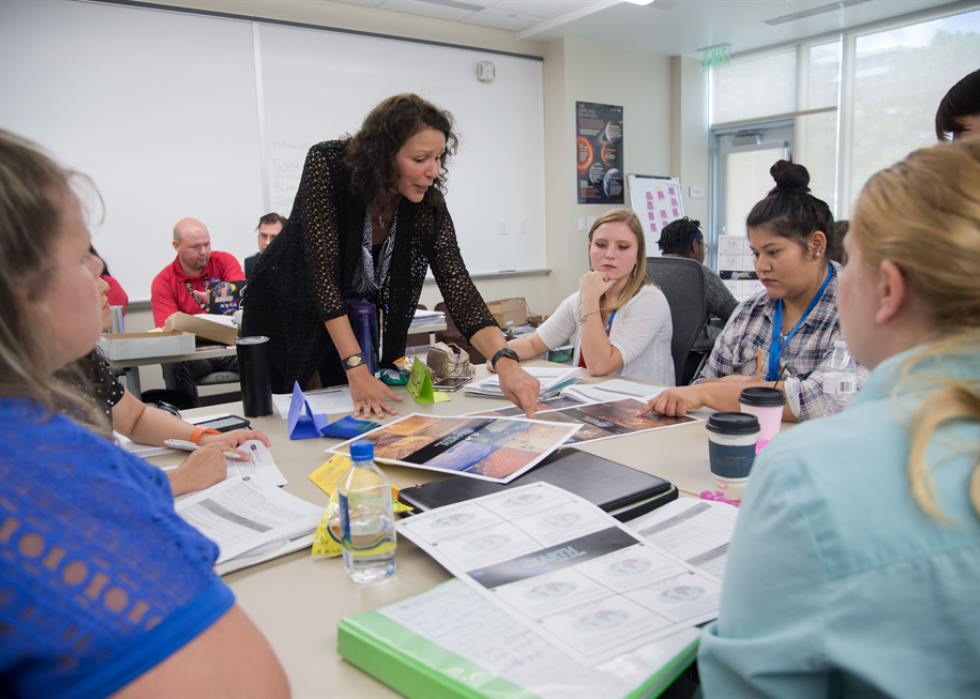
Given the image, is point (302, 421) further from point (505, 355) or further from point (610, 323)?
point (610, 323)

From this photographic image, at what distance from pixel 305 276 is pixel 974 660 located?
5.59ft

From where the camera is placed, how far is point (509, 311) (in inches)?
210

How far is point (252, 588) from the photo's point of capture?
815mm

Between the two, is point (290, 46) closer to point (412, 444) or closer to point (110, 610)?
point (412, 444)

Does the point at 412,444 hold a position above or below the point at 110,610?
below

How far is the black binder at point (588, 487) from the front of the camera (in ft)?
3.12

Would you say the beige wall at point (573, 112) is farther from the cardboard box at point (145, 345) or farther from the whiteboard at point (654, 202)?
the cardboard box at point (145, 345)

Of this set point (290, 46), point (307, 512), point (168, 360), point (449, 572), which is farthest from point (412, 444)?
point (290, 46)

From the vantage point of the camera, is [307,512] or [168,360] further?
[168,360]

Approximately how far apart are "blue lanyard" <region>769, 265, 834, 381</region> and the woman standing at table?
0.67 m

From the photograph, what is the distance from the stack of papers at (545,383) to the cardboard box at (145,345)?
57.1 inches

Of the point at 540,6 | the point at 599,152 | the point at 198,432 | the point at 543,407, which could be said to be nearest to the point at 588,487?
the point at 543,407

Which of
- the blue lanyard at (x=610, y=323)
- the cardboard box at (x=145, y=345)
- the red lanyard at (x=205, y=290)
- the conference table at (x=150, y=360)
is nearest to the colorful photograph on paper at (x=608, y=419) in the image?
the blue lanyard at (x=610, y=323)

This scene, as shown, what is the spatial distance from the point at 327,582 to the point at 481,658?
0.29 meters
